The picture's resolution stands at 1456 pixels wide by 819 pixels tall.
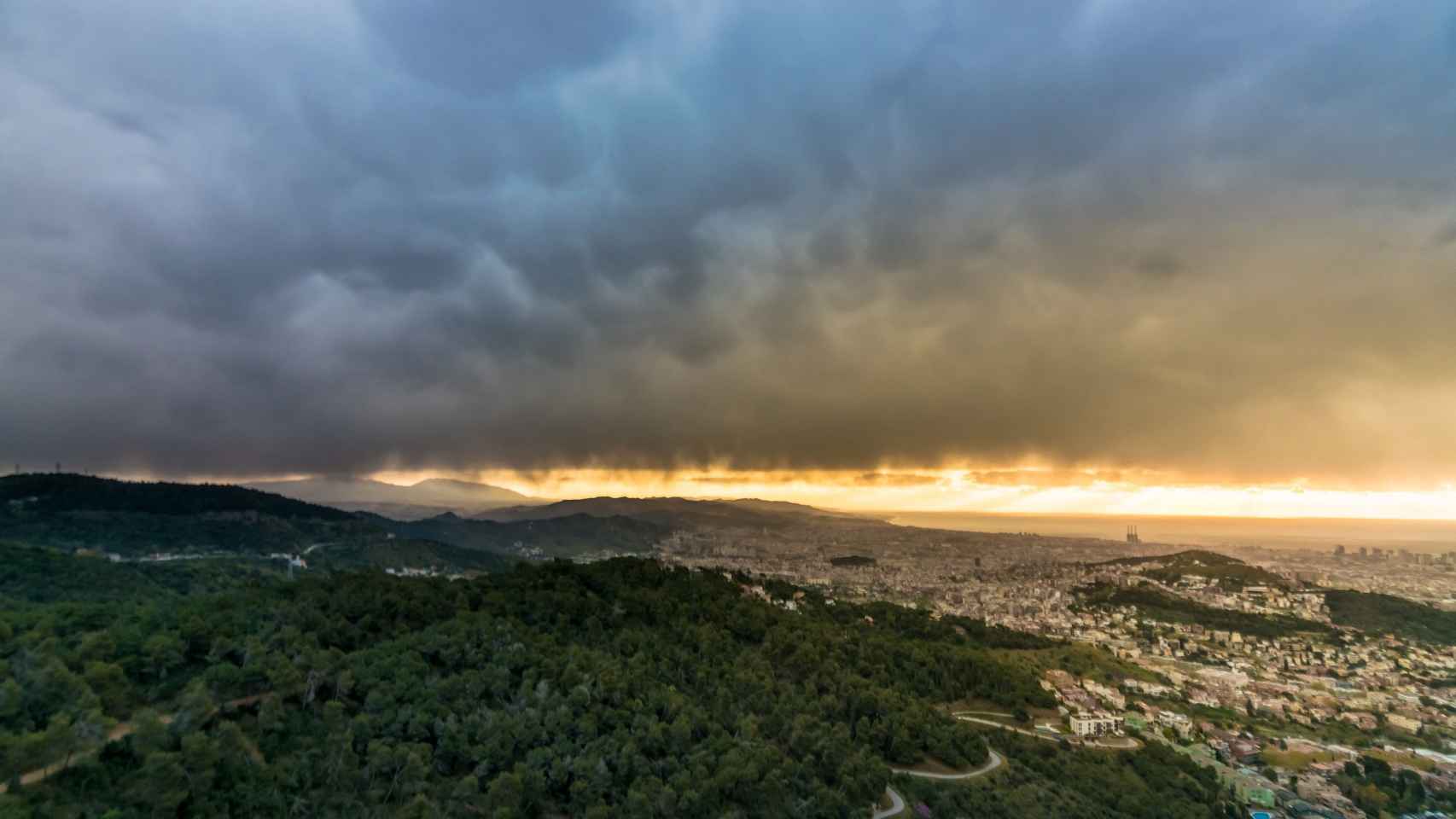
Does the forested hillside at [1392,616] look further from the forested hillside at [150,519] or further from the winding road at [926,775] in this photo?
the forested hillside at [150,519]

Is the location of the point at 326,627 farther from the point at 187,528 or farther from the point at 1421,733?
the point at 187,528

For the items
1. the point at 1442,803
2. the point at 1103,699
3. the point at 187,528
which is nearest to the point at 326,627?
the point at 1103,699

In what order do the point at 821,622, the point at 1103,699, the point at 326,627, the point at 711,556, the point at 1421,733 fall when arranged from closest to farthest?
1. the point at 326,627
2. the point at 1421,733
3. the point at 1103,699
4. the point at 821,622
5. the point at 711,556

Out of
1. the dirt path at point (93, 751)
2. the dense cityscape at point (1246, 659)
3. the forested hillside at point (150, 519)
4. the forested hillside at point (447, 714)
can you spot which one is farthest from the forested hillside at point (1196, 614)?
the forested hillside at point (150, 519)

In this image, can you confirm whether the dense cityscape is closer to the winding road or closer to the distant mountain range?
the winding road

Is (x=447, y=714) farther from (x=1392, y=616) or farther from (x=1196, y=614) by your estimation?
(x=1392, y=616)

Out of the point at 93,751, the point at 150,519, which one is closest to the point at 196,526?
the point at 150,519

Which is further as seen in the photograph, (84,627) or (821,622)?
(821,622)
